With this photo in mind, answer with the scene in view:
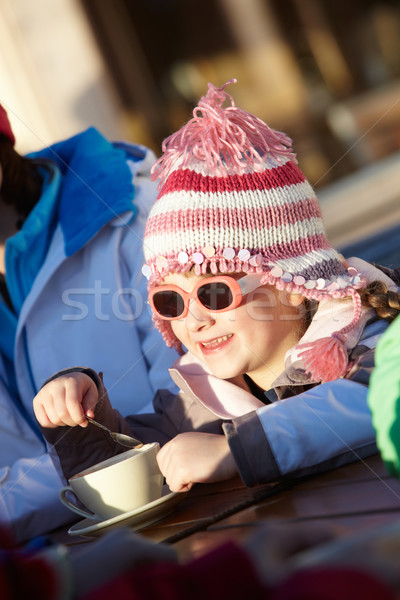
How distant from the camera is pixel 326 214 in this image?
6914 mm

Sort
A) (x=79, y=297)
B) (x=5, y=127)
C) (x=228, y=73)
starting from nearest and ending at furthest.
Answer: (x=79, y=297) < (x=5, y=127) < (x=228, y=73)

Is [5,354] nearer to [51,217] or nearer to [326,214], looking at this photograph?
[51,217]

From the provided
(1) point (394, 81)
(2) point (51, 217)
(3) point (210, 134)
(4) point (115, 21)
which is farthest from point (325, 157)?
(3) point (210, 134)

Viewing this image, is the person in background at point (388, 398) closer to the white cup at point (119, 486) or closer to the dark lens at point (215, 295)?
the white cup at point (119, 486)

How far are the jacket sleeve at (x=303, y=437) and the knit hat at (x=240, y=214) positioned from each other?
286mm

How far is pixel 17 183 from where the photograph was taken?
234 cm

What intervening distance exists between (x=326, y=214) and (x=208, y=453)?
5886mm

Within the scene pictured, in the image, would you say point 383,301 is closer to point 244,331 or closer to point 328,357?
point 328,357

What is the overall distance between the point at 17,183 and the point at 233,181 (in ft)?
3.42

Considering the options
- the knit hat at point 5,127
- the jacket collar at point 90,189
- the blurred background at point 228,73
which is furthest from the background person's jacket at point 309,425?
the blurred background at point 228,73

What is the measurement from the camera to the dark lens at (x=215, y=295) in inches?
58.2

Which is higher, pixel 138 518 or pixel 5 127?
pixel 5 127

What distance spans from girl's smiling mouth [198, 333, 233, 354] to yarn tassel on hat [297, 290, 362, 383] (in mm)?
203

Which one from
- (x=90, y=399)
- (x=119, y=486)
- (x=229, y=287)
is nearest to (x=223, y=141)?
(x=229, y=287)
